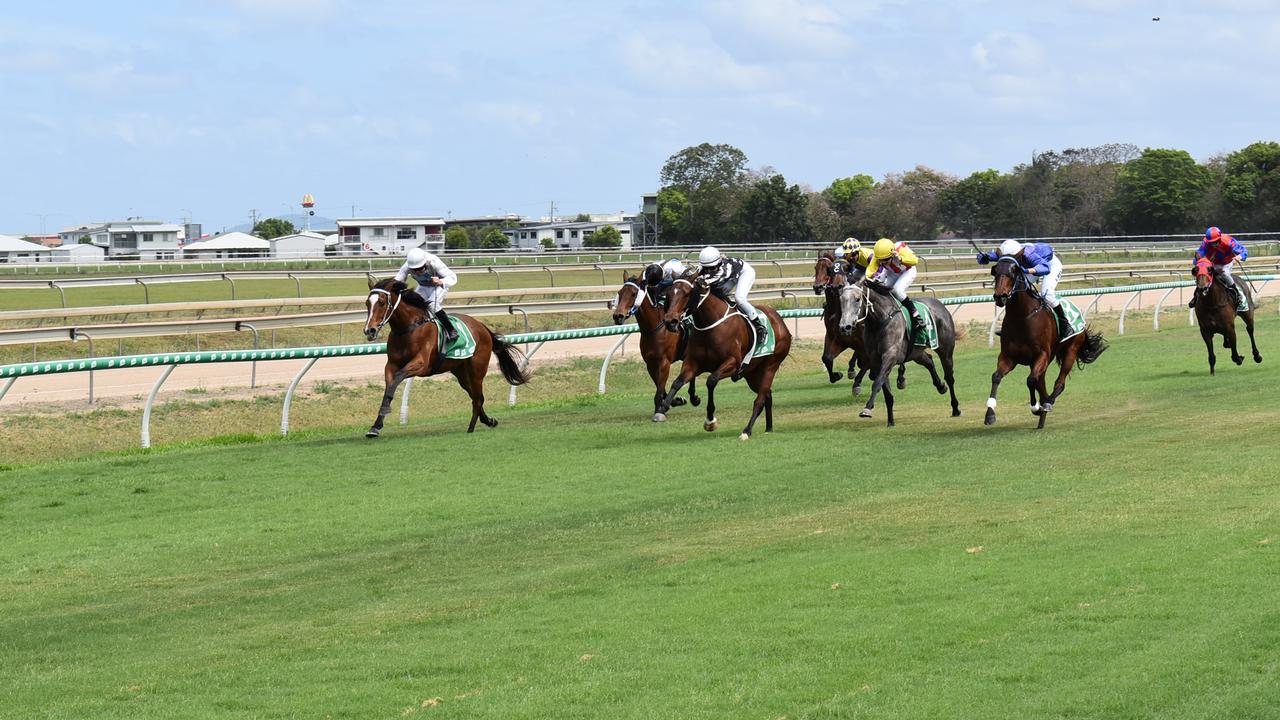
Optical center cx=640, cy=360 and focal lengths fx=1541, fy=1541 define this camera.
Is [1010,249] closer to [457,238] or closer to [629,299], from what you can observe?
[629,299]

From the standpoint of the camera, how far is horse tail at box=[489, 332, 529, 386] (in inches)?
720

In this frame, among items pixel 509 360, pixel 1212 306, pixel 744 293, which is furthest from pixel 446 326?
pixel 1212 306

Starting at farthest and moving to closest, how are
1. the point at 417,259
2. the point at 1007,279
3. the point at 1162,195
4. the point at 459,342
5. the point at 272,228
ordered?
the point at 272,228, the point at 1162,195, the point at 459,342, the point at 417,259, the point at 1007,279

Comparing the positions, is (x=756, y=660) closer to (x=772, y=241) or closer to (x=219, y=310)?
(x=219, y=310)

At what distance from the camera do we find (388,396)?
52.9 ft

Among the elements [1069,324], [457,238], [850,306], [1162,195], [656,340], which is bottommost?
[457,238]

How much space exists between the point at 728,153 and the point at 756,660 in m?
80.2

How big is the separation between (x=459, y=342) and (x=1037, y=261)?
628 centimetres

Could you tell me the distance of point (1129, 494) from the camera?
11.3 m

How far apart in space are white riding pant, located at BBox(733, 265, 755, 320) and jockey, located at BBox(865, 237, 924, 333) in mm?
1553

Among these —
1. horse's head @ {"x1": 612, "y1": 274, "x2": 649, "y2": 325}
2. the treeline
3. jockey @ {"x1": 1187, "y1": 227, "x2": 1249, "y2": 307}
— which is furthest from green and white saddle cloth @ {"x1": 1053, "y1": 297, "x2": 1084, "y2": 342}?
the treeline

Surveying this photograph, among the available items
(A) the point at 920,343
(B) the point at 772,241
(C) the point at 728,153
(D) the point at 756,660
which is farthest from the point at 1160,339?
(C) the point at 728,153

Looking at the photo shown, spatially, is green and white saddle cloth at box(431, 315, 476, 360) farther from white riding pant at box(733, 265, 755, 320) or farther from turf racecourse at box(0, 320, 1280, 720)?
white riding pant at box(733, 265, 755, 320)

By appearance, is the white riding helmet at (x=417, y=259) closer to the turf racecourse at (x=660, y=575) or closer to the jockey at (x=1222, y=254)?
the turf racecourse at (x=660, y=575)
